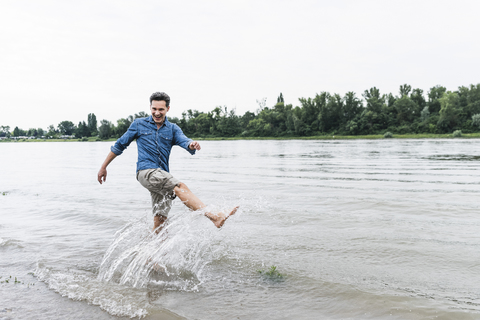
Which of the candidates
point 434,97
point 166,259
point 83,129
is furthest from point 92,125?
point 166,259

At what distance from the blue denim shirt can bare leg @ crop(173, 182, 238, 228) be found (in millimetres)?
582

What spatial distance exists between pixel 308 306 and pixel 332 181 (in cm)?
1175

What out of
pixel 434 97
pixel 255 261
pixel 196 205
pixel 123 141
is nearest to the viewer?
pixel 196 205

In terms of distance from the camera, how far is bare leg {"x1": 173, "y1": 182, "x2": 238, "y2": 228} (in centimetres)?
529

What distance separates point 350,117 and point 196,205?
11226cm

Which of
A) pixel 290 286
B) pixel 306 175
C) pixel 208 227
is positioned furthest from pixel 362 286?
pixel 306 175

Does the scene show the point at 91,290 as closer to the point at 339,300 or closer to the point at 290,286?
the point at 290,286

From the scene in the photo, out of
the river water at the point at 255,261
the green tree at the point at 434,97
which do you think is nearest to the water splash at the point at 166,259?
the river water at the point at 255,261

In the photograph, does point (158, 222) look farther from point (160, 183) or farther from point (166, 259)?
point (160, 183)

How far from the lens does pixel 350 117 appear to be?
367 ft

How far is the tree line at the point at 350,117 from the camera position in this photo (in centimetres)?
9138

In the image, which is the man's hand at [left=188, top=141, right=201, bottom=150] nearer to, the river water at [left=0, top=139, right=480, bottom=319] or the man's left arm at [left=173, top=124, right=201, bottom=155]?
the man's left arm at [left=173, top=124, right=201, bottom=155]

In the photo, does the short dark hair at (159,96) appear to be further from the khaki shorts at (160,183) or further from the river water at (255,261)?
the river water at (255,261)

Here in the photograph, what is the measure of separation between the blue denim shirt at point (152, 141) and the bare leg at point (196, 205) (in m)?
0.58
